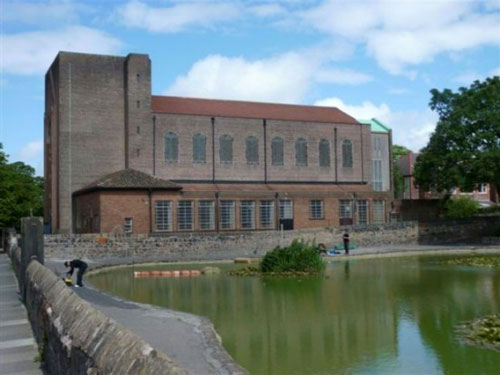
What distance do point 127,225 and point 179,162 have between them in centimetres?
974

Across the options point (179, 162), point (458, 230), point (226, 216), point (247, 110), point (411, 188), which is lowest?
point (458, 230)

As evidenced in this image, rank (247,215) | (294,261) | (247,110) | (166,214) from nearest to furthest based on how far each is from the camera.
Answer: (294,261), (166,214), (247,215), (247,110)

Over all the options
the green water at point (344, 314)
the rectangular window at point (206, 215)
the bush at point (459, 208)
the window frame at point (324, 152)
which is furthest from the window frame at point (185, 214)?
the bush at point (459, 208)

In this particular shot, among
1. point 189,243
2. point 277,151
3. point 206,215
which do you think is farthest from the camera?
point 277,151

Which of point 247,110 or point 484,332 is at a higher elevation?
point 247,110

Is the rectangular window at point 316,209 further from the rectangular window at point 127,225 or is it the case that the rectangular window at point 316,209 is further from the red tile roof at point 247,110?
the rectangular window at point 127,225

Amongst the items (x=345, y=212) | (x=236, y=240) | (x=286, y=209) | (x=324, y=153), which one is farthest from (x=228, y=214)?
(x=324, y=153)

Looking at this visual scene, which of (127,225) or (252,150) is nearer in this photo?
(127,225)

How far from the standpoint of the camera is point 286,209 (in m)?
51.1

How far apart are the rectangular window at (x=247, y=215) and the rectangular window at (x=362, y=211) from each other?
10419 millimetres

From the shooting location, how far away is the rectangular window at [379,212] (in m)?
54.9

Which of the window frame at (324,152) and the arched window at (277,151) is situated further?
the window frame at (324,152)

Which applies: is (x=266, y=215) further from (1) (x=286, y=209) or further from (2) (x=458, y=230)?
(2) (x=458, y=230)

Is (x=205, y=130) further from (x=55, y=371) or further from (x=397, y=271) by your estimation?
(x=55, y=371)
